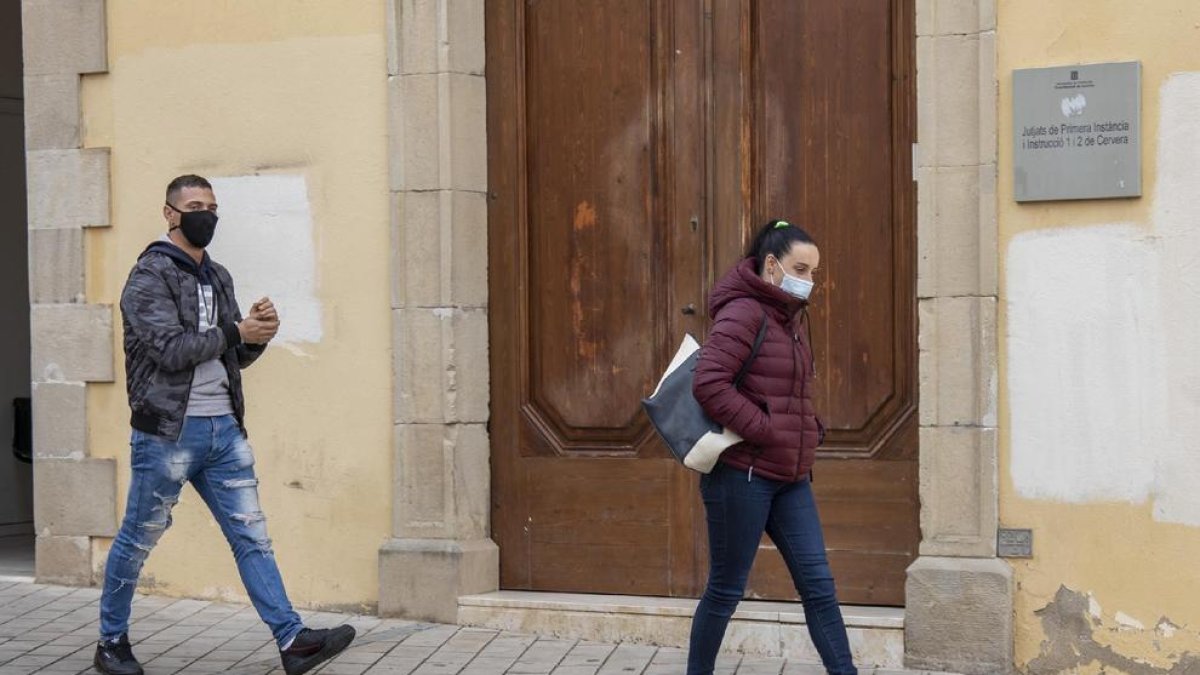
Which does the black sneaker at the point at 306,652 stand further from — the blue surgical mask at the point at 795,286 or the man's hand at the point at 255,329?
the blue surgical mask at the point at 795,286

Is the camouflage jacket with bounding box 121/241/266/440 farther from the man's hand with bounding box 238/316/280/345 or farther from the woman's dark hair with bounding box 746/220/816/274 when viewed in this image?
the woman's dark hair with bounding box 746/220/816/274

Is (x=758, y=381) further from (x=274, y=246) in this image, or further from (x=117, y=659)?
(x=274, y=246)

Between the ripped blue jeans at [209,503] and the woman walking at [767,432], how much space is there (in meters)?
1.67

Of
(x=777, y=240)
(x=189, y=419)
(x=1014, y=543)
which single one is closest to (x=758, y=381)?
(x=777, y=240)

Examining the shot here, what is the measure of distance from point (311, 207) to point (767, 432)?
3.03 m

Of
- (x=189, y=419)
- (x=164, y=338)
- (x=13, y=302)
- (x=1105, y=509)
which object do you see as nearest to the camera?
(x=164, y=338)

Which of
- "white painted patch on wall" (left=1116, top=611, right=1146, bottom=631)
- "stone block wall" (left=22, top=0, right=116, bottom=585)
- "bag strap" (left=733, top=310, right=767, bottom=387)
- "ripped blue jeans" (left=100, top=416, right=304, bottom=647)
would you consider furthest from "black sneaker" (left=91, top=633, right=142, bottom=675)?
"white painted patch on wall" (left=1116, top=611, right=1146, bottom=631)

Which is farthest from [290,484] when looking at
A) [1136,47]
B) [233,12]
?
[1136,47]

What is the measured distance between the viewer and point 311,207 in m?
8.25

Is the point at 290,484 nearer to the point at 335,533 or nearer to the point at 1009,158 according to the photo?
the point at 335,533

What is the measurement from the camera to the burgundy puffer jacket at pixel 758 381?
19.6 ft

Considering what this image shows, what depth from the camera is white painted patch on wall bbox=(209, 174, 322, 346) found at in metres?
8.27

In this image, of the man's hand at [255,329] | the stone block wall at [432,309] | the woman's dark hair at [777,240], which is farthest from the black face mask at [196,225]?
the woman's dark hair at [777,240]

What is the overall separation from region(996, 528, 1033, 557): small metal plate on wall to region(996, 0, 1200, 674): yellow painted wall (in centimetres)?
3
